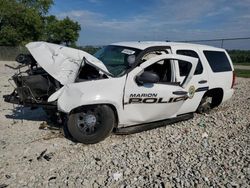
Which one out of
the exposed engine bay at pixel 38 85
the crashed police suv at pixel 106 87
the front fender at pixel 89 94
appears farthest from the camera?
the exposed engine bay at pixel 38 85

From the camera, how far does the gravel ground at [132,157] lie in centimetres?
408

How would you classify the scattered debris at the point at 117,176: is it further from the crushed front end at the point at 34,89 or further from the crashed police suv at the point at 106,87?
the crushed front end at the point at 34,89

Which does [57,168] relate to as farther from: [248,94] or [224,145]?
[248,94]

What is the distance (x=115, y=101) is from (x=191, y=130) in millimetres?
1930

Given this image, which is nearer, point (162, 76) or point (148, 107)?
point (148, 107)

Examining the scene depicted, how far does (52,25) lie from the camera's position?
46844 millimetres

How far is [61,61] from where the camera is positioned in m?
5.41

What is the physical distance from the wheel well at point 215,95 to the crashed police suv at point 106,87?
3.34 feet

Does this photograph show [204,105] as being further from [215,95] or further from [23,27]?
[23,27]

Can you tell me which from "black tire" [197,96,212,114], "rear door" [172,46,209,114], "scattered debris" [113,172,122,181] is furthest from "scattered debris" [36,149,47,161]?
"black tire" [197,96,212,114]

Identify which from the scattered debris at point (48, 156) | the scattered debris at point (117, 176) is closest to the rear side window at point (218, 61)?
the scattered debris at point (117, 176)

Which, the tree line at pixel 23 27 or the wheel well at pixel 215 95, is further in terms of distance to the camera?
the tree line at pixel 23 27

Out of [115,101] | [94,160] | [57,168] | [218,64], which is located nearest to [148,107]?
[115,101]

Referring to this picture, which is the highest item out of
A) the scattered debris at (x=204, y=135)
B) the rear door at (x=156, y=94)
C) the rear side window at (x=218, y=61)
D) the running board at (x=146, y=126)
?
the rear side window at (x=218, y=61)
